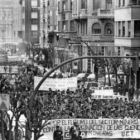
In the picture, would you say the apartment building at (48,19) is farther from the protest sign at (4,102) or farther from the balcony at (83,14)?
the protest sign at (4,102)

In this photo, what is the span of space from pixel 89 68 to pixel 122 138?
146ft

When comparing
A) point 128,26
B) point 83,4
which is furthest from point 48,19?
point 128,26

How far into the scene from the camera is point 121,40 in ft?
194

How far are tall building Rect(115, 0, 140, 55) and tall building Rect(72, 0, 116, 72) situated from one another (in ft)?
17.6

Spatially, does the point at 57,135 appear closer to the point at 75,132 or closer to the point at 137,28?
the point at 75,132

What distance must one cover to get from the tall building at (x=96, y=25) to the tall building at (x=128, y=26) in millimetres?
5355

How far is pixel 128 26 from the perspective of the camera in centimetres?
5675

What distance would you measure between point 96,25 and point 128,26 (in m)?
16.9

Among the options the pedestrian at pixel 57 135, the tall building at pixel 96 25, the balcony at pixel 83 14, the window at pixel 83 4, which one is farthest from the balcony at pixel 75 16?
the pedestrian at pixel 57 135

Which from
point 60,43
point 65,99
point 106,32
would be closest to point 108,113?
point 65,99

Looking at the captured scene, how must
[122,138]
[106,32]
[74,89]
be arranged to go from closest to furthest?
1. [122,138]
2. [74,89]
3. [106,32]

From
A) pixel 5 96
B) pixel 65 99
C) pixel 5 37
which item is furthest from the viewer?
pixel 5 37

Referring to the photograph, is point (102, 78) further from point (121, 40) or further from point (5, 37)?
point (5, 37)

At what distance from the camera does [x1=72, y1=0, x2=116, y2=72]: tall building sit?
228 feet
